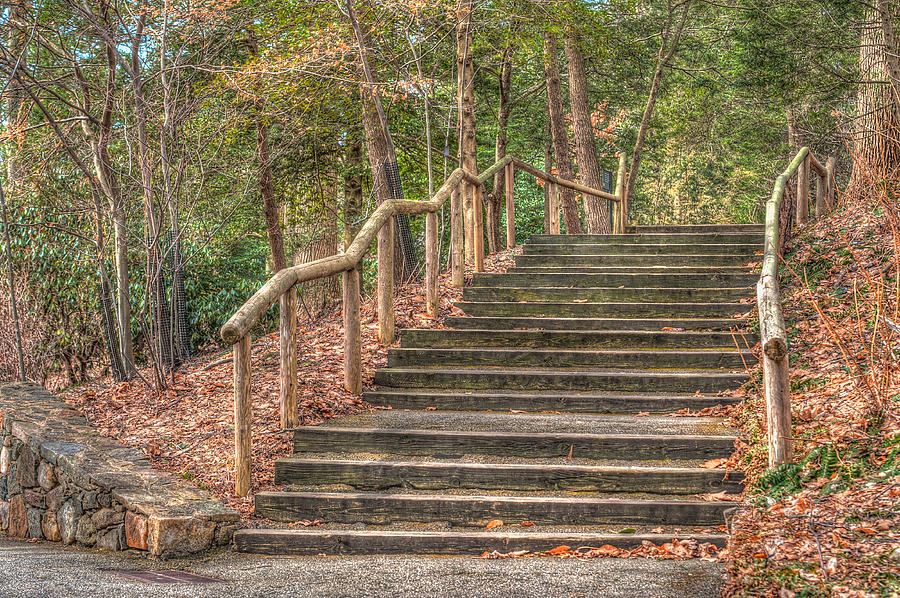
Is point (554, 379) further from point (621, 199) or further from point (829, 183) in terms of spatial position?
point (621, 199)

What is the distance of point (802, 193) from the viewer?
31.8ft

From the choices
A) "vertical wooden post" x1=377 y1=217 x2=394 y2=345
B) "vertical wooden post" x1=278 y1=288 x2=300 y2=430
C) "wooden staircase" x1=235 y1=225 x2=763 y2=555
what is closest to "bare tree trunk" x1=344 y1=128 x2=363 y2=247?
"wooden staircase" x1=235 y1=225 x2=763 y2=555

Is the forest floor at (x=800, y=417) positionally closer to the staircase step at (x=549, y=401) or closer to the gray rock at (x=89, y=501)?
the staircase step at (x=549, y=401)

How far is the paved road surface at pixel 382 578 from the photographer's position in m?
3.64

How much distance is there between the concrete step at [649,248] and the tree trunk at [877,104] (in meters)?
1.42

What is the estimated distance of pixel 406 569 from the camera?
4027 mm

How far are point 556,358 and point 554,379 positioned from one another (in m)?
0.41

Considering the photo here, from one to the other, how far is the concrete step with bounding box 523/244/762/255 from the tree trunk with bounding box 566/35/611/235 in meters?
5.65

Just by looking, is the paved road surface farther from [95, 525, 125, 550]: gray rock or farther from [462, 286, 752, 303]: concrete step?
[462, 286, 752, 303]: concrete step

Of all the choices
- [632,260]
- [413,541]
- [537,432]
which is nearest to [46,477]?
[413,541]

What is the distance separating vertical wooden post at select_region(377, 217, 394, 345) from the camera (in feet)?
22.3

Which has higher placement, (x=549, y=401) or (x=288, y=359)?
(x=288, y=359)

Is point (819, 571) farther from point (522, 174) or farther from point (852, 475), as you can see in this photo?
point (522, 174)

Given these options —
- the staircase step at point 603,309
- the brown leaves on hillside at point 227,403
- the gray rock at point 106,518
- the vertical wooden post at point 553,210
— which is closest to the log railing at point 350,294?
the brown leaves on hillside at point 227,403
